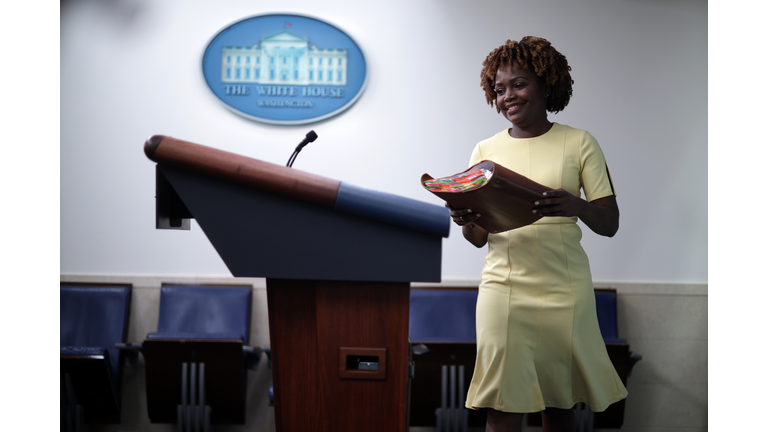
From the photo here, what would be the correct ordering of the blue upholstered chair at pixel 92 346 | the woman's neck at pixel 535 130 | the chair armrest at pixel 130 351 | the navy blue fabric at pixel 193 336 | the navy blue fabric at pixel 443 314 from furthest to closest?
1. the navy blue fabric at pixel 443 314
2. the chair armrest at pixel 130 351
3. the blue upholstered chair at pixel 92 346
4. the navy blue fabric at pixel 193 336
5. the woman's neck at pixel 535 130

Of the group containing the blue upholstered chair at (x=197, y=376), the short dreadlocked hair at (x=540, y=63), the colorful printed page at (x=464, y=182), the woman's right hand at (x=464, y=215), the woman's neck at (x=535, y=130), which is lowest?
the blue upholstered chair at (x=197, y=376)

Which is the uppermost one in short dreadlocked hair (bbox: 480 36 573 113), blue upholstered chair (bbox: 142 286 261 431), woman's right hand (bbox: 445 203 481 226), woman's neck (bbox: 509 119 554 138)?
short dreadlocked hair (bbox: 480 36 573 113)

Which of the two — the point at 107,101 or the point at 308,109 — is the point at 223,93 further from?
the point at 107,101

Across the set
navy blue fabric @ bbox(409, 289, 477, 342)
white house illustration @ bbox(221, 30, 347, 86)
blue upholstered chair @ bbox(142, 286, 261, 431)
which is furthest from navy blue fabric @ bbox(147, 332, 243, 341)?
white house illustration @ bbox(221, 30, 347, 86)

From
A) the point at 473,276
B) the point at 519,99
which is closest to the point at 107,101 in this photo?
the point at 473,276

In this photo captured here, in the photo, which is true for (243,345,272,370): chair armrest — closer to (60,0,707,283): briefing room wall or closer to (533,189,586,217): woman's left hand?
(60,0,707,283): briefing room wall

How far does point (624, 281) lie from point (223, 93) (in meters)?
2.86

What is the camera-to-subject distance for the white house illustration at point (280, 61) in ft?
11.1

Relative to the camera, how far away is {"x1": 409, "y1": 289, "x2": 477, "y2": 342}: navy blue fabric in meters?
3.16

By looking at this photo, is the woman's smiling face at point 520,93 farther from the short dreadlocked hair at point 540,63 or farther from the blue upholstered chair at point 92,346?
the blue upholstered chair at point 92,346

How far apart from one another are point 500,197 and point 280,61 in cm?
250

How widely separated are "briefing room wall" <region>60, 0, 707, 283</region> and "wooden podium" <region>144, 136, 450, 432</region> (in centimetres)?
239

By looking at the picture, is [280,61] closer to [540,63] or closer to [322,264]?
[540,63]

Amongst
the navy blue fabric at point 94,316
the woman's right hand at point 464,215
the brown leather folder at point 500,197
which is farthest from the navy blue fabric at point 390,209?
the navy blue fabric at point 94,316
